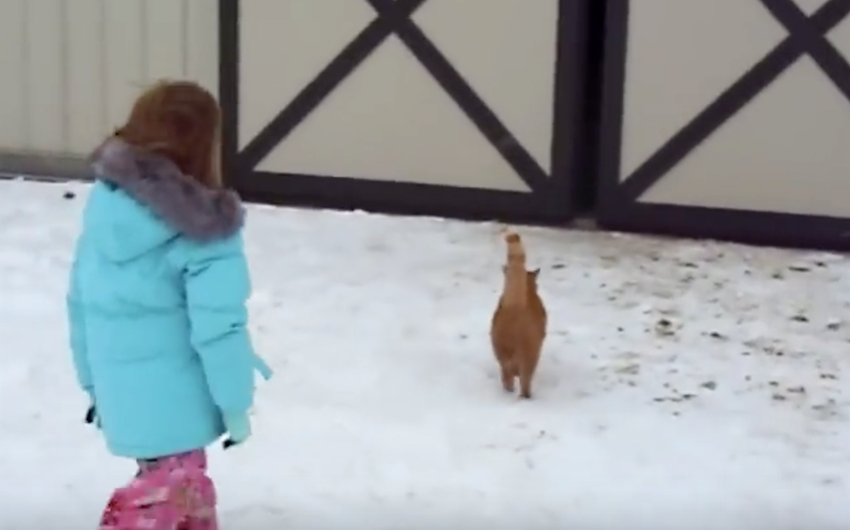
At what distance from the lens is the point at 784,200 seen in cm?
651

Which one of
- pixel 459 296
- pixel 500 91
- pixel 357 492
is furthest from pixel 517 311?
pixel 500 91

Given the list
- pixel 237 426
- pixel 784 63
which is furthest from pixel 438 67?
pixel 237 426

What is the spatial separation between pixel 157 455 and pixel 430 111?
13.8 feet

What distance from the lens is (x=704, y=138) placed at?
257 inches

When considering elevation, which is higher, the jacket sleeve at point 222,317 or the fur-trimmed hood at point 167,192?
the fur-trimmed hood at point 167,192

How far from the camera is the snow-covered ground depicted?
3682 mm

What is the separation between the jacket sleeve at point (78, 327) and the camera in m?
2.81

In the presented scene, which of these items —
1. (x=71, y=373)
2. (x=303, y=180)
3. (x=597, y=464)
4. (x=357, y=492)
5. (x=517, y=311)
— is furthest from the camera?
(x=303, y=180)

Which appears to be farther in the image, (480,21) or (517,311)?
(480,21)

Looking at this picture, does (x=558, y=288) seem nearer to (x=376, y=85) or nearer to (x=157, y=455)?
(x=376, y=85)

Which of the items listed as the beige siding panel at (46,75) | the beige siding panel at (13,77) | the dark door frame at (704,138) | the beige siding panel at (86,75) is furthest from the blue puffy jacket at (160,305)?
the beige siding panel at (13,77)

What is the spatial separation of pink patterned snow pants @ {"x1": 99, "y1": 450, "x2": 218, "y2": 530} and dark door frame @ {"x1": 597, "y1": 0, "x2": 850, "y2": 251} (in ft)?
→ 13.4

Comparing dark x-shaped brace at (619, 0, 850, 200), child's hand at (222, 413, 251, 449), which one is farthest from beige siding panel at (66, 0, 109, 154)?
child's hand at (222, 413, 251, 449)

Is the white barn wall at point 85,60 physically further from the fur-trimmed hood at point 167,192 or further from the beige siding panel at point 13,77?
the fur-trimmed hood at point 167,192
